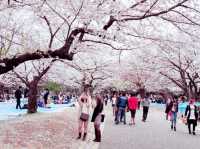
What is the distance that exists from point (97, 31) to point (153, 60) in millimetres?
31611

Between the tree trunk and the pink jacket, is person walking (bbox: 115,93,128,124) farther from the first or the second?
the tree trunk

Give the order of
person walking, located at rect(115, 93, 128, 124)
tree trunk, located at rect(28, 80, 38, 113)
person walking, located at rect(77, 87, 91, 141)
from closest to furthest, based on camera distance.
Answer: person walking, located at rect(77, 87, 91, 141) < person walking, located at rect(115, 93, 128, 124) < tree trunk, located at rect(28, 80, 38, 113)

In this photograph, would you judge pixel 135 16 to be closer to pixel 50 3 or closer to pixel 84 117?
pixel 50 3

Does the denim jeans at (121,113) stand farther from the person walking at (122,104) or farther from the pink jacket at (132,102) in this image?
the pink jacket at (132,102)

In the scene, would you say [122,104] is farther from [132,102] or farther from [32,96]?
[32,96]

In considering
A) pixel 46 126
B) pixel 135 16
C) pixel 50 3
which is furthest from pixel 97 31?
pixel 46 126

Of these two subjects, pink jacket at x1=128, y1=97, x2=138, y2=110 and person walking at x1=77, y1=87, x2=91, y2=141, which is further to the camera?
pink jacket at x1=128, y1=97, x2=138, y2=110

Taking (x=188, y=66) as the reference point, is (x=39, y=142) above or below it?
below

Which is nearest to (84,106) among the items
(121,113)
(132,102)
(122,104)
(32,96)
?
(122,104)

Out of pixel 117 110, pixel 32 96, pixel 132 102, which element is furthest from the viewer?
pixel 32 96

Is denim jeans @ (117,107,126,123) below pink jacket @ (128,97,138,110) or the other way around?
below

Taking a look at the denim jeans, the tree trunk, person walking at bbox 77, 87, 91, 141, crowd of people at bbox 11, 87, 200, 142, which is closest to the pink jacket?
crowd of people at bbox 11, 87, 200, 142

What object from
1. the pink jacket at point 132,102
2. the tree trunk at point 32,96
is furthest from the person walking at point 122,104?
the tree trunk at point 32,96

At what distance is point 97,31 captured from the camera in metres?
13.1
